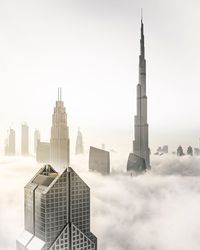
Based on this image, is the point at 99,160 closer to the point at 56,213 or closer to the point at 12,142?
→ the point at 12,142

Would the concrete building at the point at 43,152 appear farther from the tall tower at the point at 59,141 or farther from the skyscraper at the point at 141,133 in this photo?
the skyscraper at the point at 141,133

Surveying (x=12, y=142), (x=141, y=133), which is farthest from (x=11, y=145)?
(x=141, y=133)

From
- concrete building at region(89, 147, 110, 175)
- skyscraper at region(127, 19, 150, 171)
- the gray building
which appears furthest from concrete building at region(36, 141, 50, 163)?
the gray building

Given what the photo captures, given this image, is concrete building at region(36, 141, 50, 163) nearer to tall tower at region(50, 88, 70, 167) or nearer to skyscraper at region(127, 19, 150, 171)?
tall tower at region(50, 88, 70, 167)

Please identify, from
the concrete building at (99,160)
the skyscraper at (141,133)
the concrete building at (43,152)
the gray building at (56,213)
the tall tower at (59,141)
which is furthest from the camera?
the concrete building at (99,160)

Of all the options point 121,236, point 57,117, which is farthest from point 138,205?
point 57,117

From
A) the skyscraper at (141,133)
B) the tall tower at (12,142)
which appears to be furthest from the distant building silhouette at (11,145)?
the skyscraper at (141,133)

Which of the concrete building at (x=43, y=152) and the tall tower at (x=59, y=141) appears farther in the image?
the concrete building at (x=43, y=152)
